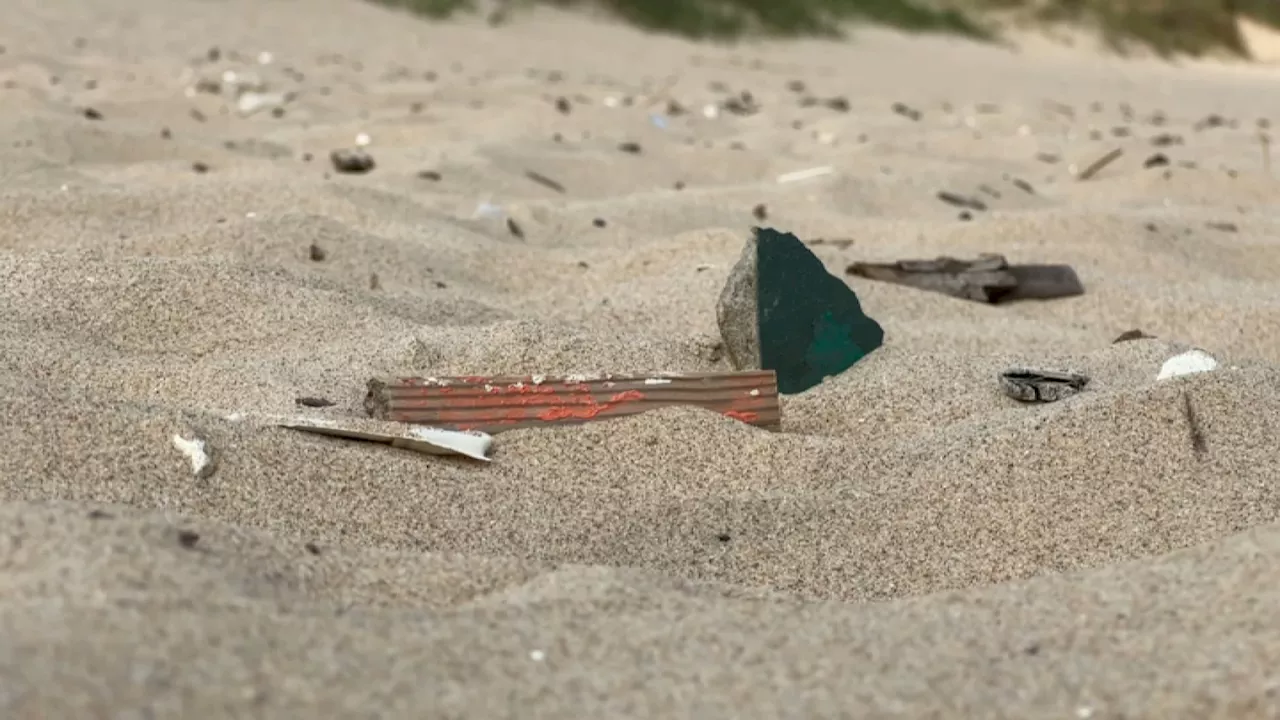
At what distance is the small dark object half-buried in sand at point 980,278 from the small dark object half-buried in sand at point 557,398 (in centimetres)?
96

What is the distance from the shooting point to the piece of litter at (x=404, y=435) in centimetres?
197

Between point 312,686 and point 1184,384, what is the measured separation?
4.38 ft

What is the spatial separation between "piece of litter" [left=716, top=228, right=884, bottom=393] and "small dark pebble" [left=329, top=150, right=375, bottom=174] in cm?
172

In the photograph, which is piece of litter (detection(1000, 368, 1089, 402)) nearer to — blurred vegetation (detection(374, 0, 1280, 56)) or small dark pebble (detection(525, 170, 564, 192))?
small dark pebble (detection(525, 170, 564, 192))

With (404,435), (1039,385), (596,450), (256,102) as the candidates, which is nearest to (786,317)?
(1039,385)

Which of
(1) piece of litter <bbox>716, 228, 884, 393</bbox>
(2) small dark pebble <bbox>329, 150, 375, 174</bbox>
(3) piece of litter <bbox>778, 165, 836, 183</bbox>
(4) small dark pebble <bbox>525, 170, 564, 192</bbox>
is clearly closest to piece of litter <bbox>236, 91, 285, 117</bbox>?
(2) small dark pebble <bbox>329, 150, 375, 174</bbox>

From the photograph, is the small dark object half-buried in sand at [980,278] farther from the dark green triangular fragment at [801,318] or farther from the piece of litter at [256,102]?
the piece of litter at [256,102]

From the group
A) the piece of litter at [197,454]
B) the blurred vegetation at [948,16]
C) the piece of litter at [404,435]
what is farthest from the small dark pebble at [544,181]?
the blurred vegetation at [948,16]

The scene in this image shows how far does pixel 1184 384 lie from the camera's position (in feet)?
6.88

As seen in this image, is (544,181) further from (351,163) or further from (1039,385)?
(1039,385)

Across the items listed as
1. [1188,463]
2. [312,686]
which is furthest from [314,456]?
[1188,463]

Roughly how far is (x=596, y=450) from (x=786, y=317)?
1.70 feet

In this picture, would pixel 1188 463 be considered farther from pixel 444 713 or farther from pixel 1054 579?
pixel 444 713

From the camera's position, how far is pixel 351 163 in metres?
3.99
